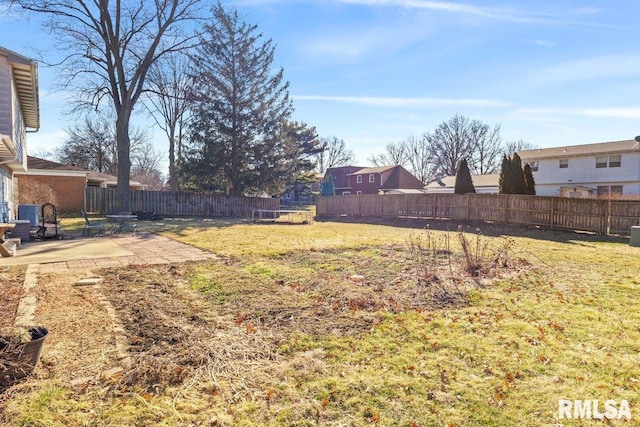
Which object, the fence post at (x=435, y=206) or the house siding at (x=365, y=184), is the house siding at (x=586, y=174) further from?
the house siding at (x=365, y=184)

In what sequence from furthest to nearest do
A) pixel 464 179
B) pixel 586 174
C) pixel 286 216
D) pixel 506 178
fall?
Answer: pixel 586 174, pixel 286 216, pixel 464 179, pixel 506 178

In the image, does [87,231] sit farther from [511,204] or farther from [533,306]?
[511,204]

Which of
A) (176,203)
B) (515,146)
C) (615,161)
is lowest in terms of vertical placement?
(176,203)

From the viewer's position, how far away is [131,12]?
1858 cm

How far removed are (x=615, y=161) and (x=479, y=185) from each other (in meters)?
12.5

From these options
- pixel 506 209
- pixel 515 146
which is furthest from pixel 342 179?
pixel 506 209

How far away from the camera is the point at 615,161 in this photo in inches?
1062

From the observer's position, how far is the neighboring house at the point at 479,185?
122 feet

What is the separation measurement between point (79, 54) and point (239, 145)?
34.6ft

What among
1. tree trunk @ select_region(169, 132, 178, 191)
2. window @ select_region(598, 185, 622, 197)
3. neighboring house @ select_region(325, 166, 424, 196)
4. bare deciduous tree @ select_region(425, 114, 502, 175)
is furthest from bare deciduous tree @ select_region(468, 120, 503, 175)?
tree trunk @ select_region(169, 132, 178, 191)

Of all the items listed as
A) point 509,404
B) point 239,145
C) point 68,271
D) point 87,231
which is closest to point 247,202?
point 239,145

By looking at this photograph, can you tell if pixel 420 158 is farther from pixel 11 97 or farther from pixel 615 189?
pixel 11 97

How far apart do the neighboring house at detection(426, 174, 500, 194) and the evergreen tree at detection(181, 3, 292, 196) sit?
20249 mm

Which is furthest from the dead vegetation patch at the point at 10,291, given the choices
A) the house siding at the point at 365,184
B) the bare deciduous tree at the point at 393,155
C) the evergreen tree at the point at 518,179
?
the bare deciduous tree at the point at 393,155
